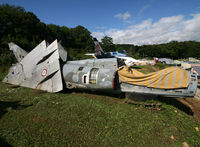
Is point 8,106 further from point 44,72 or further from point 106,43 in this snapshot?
point 106,43

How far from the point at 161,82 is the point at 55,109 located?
22.5 ft

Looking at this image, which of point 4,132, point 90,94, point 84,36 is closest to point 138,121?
point 90,94

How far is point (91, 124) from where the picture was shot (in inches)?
195

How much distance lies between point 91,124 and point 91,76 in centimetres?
355

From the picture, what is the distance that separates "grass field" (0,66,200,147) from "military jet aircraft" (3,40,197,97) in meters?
1.25

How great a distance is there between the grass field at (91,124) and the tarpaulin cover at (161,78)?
1552 mm

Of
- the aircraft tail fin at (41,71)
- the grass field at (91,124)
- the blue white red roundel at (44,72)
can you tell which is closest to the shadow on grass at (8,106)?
the grass field at (91,124)

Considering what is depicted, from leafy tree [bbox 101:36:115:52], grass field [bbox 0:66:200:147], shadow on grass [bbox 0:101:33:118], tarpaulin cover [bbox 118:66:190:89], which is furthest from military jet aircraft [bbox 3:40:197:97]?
leafy tree [bbox 101:36:115:52]

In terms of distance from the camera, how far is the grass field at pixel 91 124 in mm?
4055

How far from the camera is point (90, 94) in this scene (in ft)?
27.9

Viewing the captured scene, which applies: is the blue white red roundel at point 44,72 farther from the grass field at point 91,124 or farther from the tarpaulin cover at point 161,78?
the tarpaulin cover at point 161,78

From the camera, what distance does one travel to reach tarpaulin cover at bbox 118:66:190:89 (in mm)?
5625

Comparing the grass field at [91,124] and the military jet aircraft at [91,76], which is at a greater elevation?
the military jet aircraft at [91,76]

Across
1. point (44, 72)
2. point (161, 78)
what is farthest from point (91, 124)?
point (44, 72)
